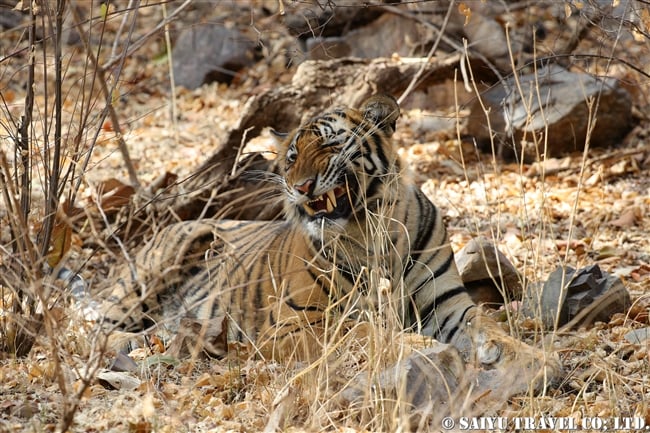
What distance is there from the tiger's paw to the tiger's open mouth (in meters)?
0.82

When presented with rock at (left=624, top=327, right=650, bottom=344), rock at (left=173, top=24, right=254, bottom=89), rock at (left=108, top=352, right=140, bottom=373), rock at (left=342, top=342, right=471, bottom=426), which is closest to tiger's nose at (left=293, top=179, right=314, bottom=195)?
rock at (left=108, top=352, right=140, bottom=373)

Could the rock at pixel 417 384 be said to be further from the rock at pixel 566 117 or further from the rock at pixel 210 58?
the rock at pixel 210 58

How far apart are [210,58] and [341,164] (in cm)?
678

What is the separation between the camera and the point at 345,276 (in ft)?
14.1

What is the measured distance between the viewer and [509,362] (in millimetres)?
3461

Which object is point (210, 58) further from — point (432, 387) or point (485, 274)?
point (432, 387)

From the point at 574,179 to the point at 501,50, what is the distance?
1.48 metres

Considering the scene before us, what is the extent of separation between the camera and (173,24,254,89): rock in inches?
413

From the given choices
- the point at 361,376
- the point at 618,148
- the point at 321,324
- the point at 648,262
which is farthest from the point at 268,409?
the point at 618,148

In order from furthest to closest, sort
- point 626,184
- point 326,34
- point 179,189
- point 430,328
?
point 326,34, point 626,184, point 179,189, point 430,328

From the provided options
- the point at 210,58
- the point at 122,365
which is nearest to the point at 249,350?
the point at 122,365

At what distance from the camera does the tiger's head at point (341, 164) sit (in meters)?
4.14

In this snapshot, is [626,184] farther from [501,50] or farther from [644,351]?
[644,351]

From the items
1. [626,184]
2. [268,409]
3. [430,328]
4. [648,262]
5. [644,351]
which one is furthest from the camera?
[626,184]
